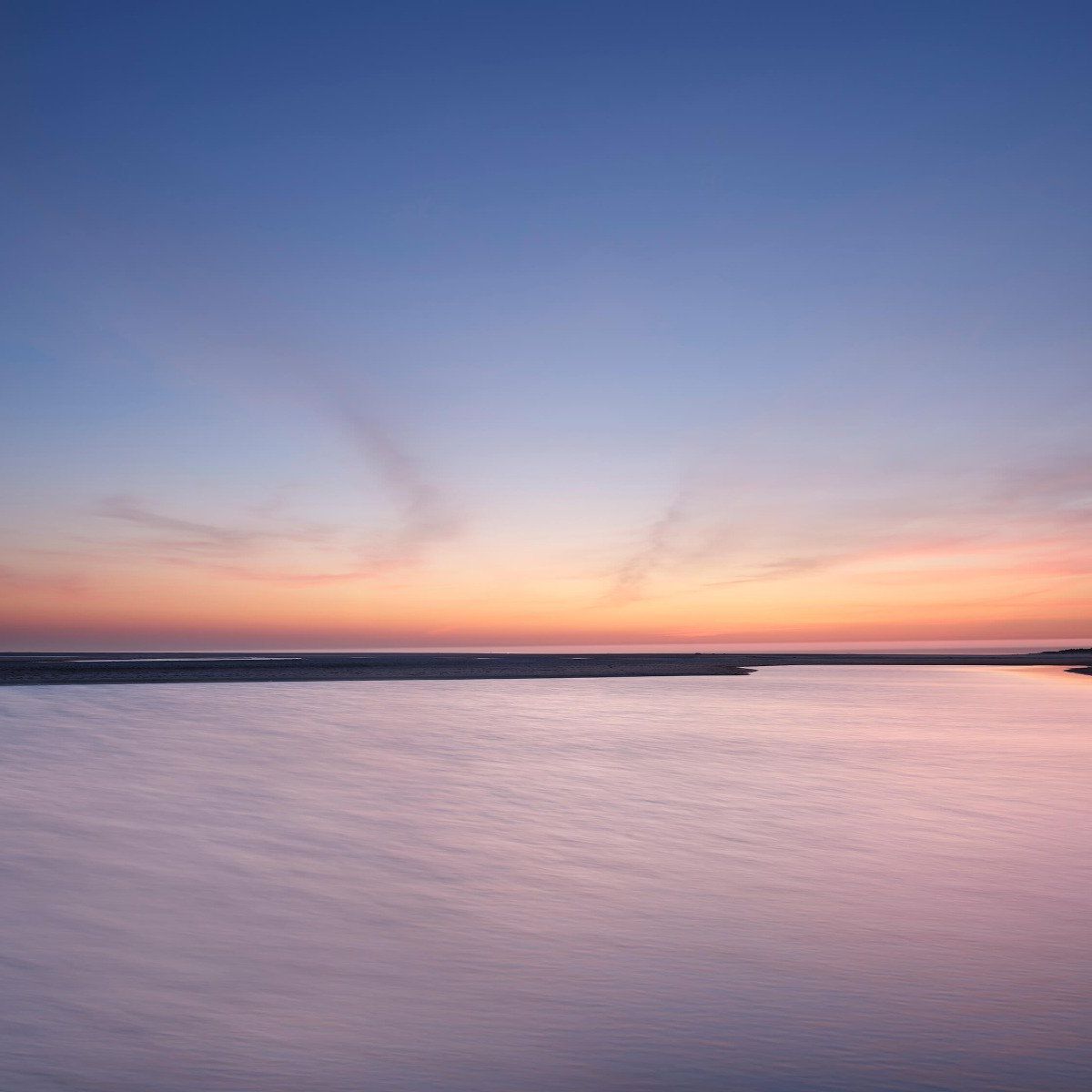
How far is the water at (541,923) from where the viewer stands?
5535mm

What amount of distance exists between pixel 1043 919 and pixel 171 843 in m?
10.8

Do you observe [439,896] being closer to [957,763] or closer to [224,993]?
[224,993]

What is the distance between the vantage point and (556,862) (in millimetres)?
11008

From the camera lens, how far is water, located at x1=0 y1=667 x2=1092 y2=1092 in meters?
5.54

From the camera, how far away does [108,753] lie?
20.4m

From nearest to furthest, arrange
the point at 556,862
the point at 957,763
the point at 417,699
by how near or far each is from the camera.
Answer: the point at 556,862 → the point at 957,763 → the point at 417,699

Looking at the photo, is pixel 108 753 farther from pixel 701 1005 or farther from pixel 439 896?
pixel 701 1005

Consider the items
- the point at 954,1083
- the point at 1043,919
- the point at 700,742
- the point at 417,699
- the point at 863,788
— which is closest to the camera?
the point at 954,1083

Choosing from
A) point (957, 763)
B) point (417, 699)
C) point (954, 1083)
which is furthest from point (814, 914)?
point (417, 699)

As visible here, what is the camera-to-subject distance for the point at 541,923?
8.55 metres

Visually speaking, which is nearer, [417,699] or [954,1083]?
[954,1083]

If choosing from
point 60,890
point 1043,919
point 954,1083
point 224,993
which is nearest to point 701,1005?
point 954,1083

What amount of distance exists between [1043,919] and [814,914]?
237cm

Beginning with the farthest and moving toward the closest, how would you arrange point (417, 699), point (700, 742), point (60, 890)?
point (417, 699), point (700, 742), point (60, 890)
